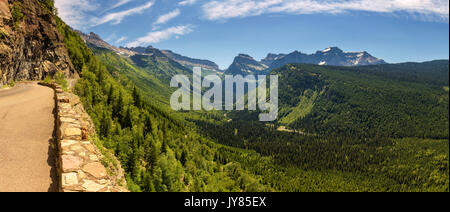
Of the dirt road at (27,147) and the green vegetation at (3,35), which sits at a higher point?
the green vegetation at (3,35)

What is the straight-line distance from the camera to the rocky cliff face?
114 feet

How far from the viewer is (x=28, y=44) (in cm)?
4300

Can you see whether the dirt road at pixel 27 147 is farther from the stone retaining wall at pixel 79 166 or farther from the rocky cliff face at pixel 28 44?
the rocky cliff face at pixel 28 44

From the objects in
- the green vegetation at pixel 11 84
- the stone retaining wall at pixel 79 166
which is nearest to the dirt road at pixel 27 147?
the stone retaining wall at pixel 79 166

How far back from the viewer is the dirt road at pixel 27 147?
35.1ft

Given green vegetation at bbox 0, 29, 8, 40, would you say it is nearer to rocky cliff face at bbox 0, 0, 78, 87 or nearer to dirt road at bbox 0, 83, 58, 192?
rocky cliff face at bbox 0, 0, 78, 87

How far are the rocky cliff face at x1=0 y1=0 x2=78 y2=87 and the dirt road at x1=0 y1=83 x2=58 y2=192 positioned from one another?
1672 centimetres

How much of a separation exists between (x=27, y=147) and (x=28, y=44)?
4194 cm

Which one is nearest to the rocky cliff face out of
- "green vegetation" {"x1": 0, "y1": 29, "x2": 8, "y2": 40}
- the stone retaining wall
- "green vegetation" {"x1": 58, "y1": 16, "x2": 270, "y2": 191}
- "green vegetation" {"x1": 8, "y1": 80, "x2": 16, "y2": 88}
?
"green vegetation" {"x1": 0, "y1": 29, "x2": 8, "y2": 40}

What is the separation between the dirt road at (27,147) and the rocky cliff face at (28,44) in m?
16.7
